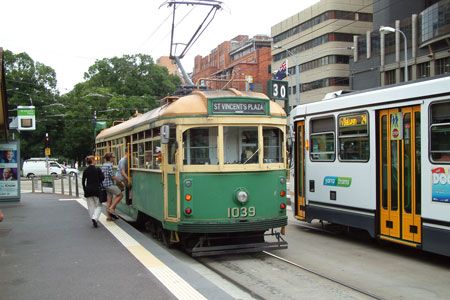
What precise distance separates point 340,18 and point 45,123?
41744 mm

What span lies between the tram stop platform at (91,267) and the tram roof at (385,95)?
14.4 ft

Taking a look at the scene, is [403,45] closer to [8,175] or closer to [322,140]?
[8,175]

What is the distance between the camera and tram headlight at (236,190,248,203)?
841 centimetres

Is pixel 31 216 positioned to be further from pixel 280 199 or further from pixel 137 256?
pixel 280 199

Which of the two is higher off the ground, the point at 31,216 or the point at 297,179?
the point at 297,179

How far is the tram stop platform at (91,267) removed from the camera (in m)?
5.99

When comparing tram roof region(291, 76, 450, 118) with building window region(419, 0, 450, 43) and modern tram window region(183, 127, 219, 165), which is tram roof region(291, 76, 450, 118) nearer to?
modern tram window region(183, 127, 219, 165)

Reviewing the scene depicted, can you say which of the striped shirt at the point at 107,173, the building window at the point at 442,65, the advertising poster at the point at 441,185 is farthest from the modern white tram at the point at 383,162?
the building window at the point at 442,65

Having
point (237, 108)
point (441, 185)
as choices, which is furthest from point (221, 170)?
point (441, 185)

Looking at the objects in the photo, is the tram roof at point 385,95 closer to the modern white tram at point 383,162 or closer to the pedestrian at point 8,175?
the modern white tram at point 383,162

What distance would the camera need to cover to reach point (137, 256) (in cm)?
787

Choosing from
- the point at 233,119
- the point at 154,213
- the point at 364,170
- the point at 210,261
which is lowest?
the point at 210,261

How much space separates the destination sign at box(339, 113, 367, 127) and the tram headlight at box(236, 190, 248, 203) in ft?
8.88

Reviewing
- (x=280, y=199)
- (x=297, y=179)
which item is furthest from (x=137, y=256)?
(x=297, y=179)
